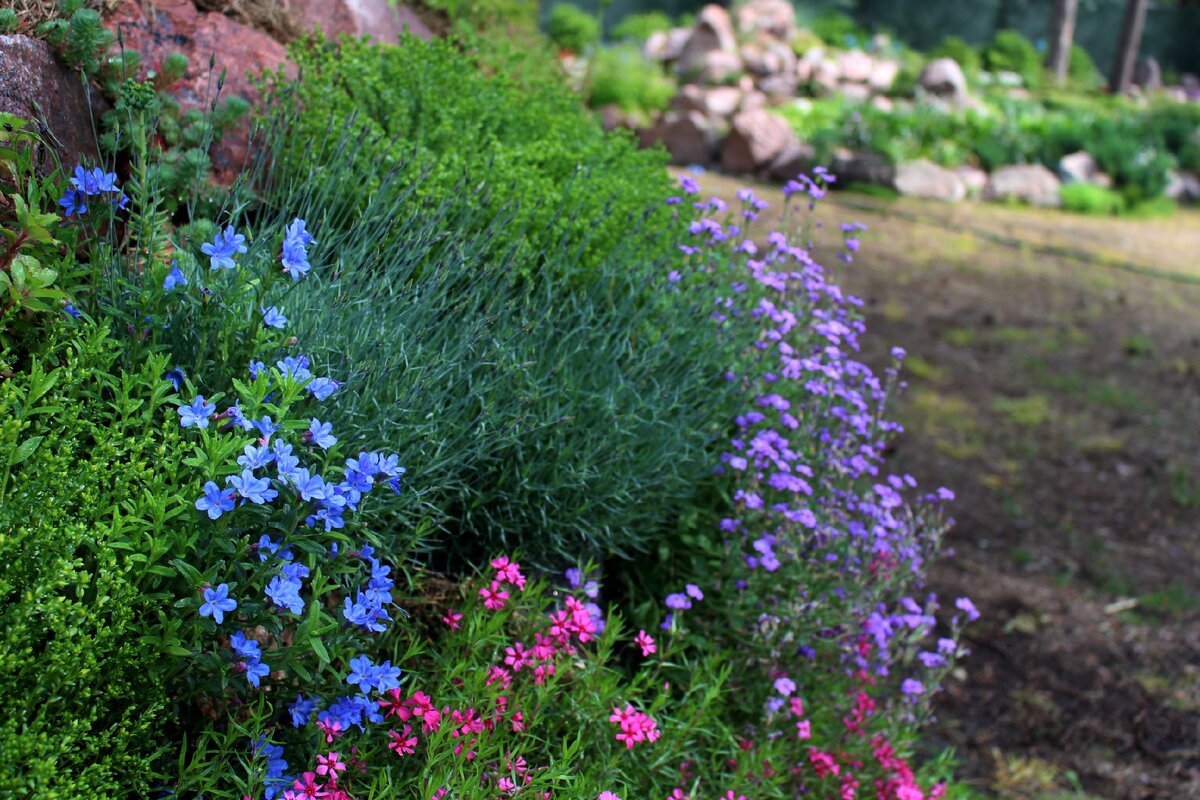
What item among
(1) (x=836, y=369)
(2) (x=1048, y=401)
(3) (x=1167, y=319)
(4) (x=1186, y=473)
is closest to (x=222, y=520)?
(1) (x=836, y=369)

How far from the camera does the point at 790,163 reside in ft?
36.2

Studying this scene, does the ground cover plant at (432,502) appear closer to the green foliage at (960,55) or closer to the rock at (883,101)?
the rock at (883,101)

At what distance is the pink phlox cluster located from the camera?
214cm

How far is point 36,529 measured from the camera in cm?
158

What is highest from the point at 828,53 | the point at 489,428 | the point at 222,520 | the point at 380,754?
the point at 222,520

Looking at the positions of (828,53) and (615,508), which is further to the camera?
(828,53)

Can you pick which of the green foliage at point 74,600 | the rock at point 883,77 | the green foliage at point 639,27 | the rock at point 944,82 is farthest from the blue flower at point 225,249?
the green foliage at point 639,27

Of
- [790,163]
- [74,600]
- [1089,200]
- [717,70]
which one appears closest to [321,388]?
[74,600]

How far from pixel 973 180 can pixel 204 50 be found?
9792 mm

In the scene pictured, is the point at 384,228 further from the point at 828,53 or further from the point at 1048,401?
the point at 828,53

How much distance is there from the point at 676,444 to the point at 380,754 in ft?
3.62

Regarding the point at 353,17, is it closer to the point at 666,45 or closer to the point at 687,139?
the point at 687,139

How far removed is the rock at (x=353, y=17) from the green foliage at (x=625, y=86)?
23.1ft

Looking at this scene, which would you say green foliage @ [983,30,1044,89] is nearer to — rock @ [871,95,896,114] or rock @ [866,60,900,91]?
rock @ [866,60,900,91]
